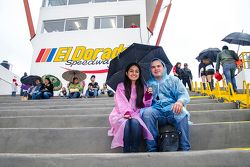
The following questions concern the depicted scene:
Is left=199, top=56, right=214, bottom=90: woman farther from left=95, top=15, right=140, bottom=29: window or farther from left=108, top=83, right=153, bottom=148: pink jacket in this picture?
left=108, top=83, right=153, bottom=148: pink jacket

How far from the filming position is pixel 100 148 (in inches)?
124

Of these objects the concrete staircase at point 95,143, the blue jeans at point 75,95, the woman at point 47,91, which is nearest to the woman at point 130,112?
the concrete staircase at point 95,143

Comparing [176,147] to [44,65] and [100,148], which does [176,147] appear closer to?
[100,148]

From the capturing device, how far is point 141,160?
234 centimetres

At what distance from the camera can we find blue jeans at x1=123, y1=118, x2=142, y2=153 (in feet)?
9.02

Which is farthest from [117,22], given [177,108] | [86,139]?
[177,108]

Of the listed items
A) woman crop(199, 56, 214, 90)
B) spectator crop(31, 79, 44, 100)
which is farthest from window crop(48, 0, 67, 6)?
woman crop(199, 56, 214, 90)

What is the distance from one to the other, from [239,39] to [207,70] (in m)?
1.51

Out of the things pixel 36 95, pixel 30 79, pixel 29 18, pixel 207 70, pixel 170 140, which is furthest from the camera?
pixel 29 18

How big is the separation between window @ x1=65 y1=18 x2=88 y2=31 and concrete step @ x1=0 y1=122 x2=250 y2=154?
37.7 ft

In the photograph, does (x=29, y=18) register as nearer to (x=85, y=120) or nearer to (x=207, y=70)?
(x=207, y=70)

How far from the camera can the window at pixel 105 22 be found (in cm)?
1392

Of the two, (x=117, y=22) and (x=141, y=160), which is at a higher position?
(x=117, y=22)

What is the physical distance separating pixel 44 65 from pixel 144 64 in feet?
35.7
